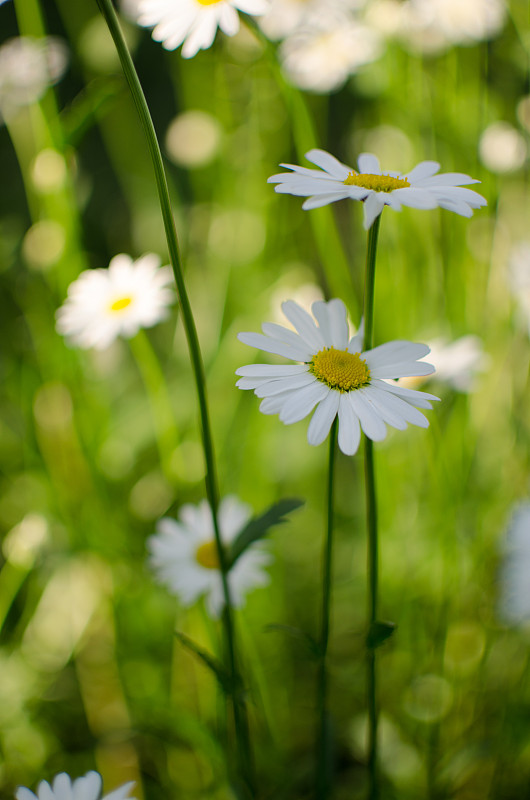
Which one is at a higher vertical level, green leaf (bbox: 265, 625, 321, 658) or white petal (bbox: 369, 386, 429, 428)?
white petal (bbox: 369, 386, 429, 428)

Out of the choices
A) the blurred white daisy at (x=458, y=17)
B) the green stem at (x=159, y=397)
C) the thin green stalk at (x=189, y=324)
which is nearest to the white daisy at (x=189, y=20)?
the thin green stalk at (x=189, y=324)

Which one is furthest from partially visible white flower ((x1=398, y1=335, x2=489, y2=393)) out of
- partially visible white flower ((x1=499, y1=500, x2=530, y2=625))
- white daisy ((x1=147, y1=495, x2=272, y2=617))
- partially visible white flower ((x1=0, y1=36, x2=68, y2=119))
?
partially visible white flower ((x1=0, y1=36, x2=68, y2=119))

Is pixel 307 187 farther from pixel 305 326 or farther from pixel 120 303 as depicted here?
pixel 120 303

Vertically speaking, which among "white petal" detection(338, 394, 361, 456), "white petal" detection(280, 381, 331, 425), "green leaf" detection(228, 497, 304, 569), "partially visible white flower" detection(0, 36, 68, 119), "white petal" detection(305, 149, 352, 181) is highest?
"partially visible white flower" detection(0, 36, 68, 119)

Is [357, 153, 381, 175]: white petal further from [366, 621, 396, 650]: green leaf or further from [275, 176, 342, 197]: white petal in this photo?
[366, 621, 396, 650]: green leaf

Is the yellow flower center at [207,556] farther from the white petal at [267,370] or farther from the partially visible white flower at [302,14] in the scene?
the partially visible white flower at [302,14]

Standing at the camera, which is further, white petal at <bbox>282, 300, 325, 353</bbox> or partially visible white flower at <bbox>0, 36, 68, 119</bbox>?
partially visible white flower at <bbox>0, 36, 68, 119</bbox>
